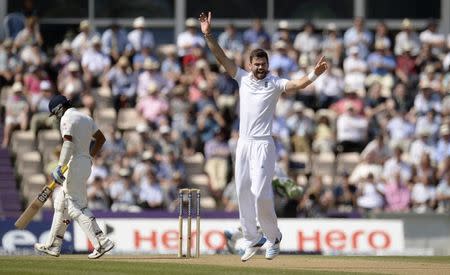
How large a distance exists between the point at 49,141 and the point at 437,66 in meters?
6.90

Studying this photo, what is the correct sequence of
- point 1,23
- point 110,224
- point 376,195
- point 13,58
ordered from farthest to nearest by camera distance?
1. point 1,23
2. point 13,58
3. point 376,195
4. point 110,224

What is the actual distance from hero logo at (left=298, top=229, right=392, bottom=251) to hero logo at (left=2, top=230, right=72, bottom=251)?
3784 mm

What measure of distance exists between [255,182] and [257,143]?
40 centimetres

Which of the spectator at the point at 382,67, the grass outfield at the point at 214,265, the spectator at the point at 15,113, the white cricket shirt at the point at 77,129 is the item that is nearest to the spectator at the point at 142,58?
the spectator at the point at 15,113

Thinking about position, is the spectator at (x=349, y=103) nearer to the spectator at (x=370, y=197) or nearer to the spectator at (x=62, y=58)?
the spectator at (x=370, y=197)

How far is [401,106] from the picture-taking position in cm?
2572

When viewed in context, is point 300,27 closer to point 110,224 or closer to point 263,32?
point 263,32

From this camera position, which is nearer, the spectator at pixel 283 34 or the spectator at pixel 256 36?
the spectator at pixel 256 36

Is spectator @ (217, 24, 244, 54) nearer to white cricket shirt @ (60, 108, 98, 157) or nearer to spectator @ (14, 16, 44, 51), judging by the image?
spectator @ (14, 16, 44, 51)

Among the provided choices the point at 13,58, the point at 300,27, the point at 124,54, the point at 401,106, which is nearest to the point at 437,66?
the point at 401,106

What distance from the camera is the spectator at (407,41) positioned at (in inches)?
1058

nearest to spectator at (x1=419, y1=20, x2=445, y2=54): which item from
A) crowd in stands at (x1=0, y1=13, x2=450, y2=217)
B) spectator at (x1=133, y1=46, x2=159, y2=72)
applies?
crowd in stands at (x1=0, y1=13, x2=450, y2=217)

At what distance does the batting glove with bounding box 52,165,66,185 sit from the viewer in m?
15.9

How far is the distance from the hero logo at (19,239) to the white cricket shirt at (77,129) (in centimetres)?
568
